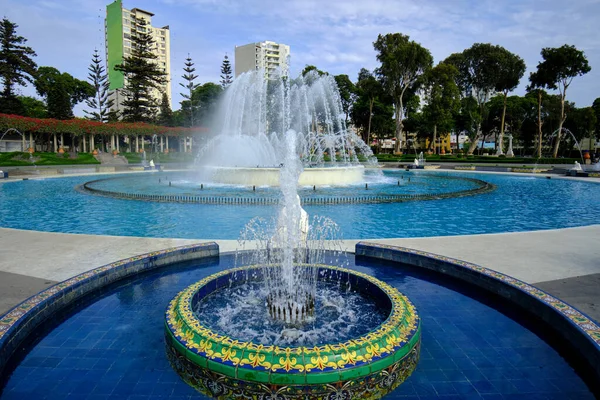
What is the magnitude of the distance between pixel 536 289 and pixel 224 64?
6068cm

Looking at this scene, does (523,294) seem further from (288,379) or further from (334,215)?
(334,215)

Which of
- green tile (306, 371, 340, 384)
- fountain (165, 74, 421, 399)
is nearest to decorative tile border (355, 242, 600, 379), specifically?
fountain (165, 74, 421, 399)

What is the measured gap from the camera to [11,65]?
48.8 m

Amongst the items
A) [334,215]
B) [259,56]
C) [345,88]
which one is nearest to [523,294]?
[334,215]

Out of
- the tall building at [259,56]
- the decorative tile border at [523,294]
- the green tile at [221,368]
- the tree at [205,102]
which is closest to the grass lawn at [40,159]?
the tree at [205,102]

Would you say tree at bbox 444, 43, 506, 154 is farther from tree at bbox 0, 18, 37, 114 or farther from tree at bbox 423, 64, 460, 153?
tree at bbox 0, 18, 37, 114

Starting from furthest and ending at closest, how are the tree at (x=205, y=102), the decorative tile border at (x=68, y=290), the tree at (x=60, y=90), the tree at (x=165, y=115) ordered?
the tree at (x=205, y=102), the tree at (x=165, y=115), the tree at (x=60, y=90), the decorative tile border at (x=68, y=290)

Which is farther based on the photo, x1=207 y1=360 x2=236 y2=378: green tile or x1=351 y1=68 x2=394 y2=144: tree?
x1=351 y1=68 x2=394 y2=144: tree

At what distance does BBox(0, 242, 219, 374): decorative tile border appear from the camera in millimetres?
4473

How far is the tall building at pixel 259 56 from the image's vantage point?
104625mm

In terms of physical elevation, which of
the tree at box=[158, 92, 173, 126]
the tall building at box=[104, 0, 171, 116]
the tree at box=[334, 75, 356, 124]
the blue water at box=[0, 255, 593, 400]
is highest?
the tall building at box=[104, 0, 171, 116]

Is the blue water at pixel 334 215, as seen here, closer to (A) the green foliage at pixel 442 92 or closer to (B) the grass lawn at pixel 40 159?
(B) the grass lawn at pixel 40 159

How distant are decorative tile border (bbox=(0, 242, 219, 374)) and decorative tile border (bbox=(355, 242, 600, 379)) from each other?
3630mm

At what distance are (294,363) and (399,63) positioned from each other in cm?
4768
